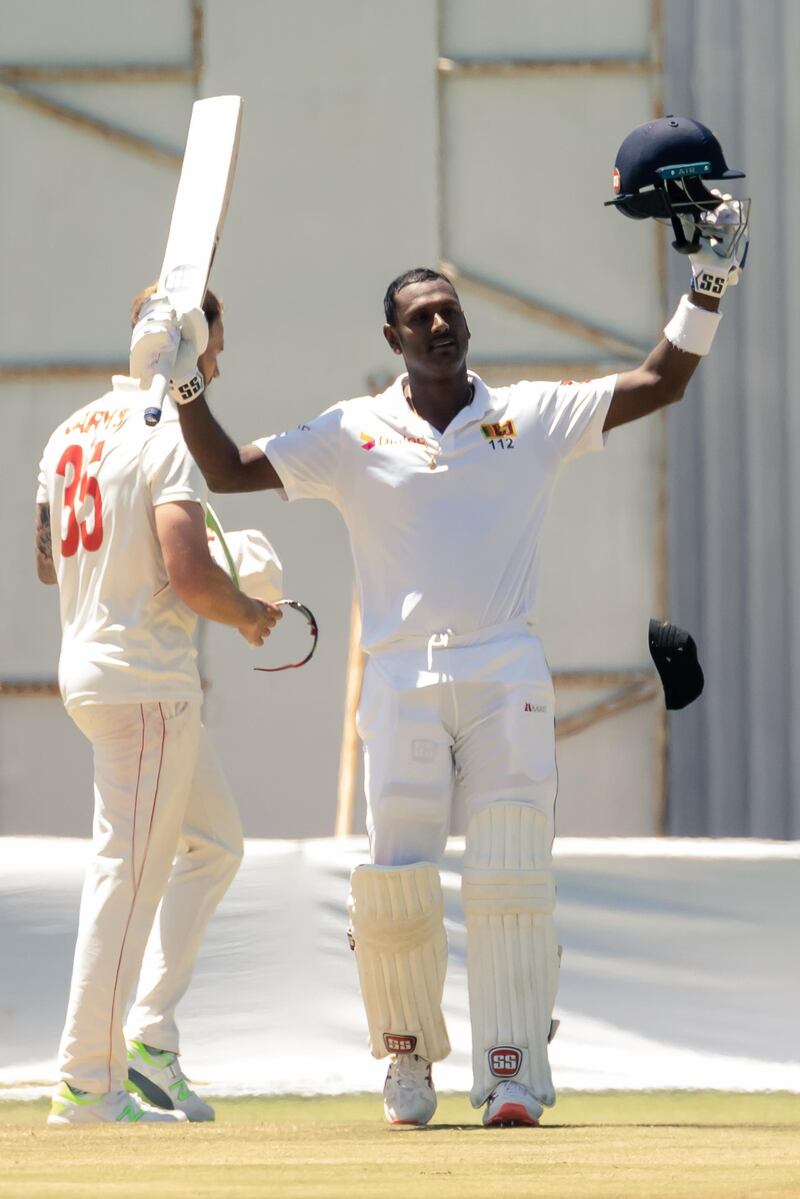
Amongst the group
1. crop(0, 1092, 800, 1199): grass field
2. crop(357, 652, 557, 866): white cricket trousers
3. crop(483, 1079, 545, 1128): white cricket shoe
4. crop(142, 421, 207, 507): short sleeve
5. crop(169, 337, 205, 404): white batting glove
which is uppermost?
crop(169, 337, 205, 404): white batting glove

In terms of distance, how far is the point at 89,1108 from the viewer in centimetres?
291

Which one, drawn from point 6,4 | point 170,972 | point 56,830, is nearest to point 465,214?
point 6,4

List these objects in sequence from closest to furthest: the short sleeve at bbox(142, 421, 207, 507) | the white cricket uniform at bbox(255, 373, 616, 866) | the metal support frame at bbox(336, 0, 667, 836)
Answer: the white cricket uniform at bbox(255, 373, 616, 866) < the short sleeve at bbox(142, 421, 207, 507) < the metal support frame at bbox(336, 0, 667, 836)

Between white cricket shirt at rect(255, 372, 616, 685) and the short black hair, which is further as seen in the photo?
the short black hair

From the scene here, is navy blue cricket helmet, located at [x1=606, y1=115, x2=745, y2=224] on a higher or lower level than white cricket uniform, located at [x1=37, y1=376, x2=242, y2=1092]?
higher

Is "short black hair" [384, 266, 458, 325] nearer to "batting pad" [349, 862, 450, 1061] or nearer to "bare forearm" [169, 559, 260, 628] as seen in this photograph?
"bare forearm" [169, 559, 260, 628]

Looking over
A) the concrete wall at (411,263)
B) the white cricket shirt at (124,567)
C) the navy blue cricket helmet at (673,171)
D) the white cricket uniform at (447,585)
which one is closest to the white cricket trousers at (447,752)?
the white cricket uniform at (447,585)

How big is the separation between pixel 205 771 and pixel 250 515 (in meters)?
2.82

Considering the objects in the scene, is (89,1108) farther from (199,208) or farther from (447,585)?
(199,208)

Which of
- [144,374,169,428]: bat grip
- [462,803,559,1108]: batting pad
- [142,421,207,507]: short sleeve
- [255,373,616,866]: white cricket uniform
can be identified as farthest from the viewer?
[142,421,207,507]: short sleeve

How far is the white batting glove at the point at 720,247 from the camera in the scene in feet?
9.39

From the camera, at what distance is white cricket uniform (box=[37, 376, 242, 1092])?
2967 mm

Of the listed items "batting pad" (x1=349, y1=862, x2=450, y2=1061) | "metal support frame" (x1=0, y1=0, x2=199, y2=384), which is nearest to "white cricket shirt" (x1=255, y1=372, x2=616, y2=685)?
"batting pad" (x1=349, y1=862, x2=450, y2=1061)

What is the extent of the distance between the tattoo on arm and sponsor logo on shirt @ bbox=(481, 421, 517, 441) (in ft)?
2.48
